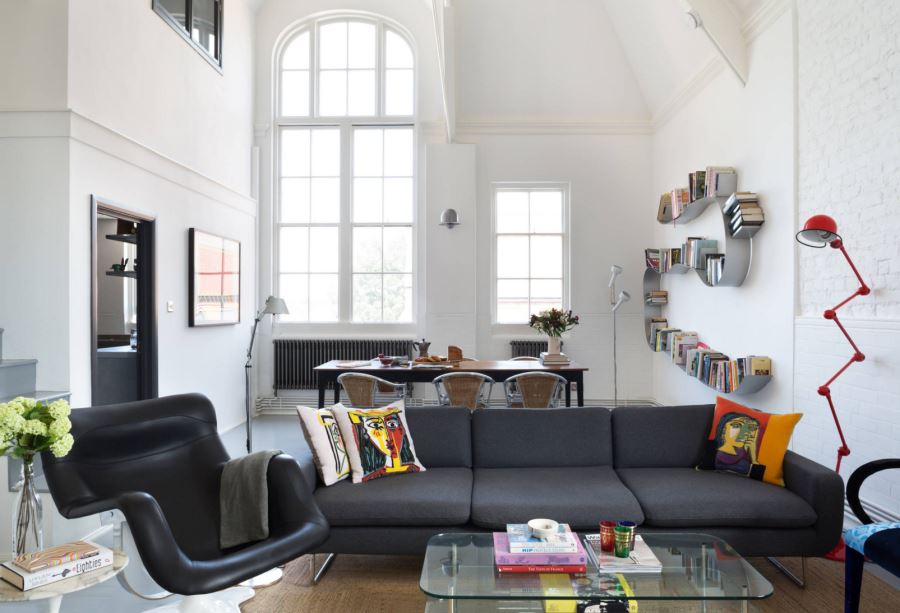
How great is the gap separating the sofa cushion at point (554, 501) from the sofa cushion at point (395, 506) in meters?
0.11

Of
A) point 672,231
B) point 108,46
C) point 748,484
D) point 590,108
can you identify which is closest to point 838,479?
point 748,484

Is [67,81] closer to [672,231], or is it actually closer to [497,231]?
[497,231]

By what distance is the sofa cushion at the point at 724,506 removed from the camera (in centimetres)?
311

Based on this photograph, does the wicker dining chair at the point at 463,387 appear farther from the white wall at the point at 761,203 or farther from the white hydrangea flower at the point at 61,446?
the white hydrangea flower at the point at 61,446

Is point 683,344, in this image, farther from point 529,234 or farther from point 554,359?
point 529,234

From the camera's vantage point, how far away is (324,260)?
8.53 m

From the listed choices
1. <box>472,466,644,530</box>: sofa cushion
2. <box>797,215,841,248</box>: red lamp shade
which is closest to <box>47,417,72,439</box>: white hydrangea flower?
<box>472,466,644,530</box>: sofa cushion

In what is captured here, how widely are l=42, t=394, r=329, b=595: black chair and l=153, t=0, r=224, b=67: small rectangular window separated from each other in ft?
14.1

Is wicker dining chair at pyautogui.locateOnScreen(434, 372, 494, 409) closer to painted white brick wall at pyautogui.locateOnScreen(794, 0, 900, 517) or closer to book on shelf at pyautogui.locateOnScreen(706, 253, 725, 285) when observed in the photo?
book on shelf at pyautogui.locateOnScreen(706, 253, 725, 285)

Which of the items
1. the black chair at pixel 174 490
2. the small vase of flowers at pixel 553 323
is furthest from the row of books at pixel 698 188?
the black chair at pixel 174 490

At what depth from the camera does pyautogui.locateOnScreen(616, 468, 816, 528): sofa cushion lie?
3107mm

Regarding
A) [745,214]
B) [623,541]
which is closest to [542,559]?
[623,541]

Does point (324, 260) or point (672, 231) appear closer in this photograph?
point (672, 231)

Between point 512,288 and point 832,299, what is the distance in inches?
179
